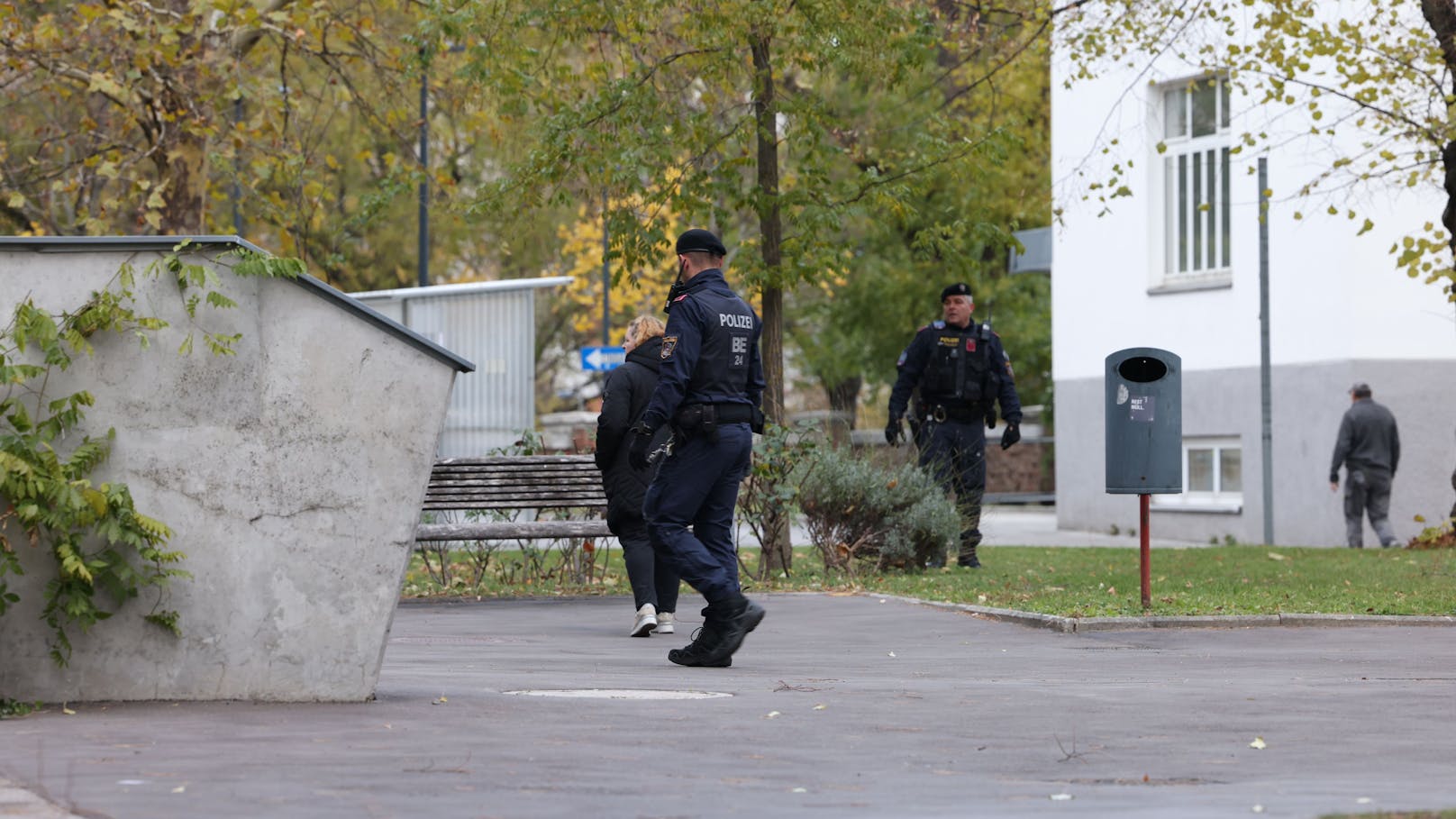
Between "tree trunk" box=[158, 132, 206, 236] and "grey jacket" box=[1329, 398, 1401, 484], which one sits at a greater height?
"tree trunk" box=[158, 132, 206, 236]

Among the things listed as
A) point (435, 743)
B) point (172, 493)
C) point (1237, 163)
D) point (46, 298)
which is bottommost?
point (435, 743)

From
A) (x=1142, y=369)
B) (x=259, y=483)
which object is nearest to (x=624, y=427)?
(x=1142, y=369)

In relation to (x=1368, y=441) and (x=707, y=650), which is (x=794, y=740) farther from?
(x=1368, y=441)

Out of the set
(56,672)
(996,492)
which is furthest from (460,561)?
(996,492)

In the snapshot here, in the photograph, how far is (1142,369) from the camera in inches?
460

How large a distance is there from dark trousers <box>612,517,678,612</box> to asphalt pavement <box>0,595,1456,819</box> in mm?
910

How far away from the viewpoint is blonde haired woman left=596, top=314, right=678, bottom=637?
10.7 metres

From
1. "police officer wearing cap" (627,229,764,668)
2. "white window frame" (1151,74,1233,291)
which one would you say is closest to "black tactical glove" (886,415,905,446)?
"police officer wearing cap" (627,229,764,668)

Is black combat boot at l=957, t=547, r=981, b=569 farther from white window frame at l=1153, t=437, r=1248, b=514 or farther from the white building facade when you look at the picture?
white window frame at l=1153, t=437, r=1248, b=514

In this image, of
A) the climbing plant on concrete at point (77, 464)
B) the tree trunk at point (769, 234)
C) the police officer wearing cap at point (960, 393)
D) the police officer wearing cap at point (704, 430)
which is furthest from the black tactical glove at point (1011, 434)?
the climbing plant on concrete at point (77, 464)

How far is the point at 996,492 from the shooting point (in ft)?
115

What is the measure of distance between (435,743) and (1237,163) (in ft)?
59.6

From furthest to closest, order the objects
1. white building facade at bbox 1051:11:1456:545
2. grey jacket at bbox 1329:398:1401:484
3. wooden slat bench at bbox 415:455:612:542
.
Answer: white building facade at bbox 1051:11:1456:545 < grey jacket at bbox 1329:398:1401:484 < wooden slat bench at bbox 415:455:612:542

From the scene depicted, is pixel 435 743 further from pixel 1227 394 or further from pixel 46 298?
pixel 1227 394
